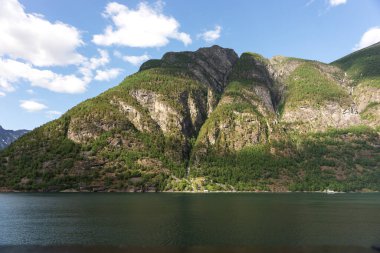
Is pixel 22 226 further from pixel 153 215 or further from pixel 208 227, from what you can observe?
pixel 208 227

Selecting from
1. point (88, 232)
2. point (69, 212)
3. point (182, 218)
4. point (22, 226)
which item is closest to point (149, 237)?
point (88, 232)

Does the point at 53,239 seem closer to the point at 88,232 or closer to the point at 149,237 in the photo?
the point at 88,232

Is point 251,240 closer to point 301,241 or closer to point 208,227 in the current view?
point 301,241

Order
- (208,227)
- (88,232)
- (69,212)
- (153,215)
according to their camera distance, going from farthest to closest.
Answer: (69,212)
(153,215)
(208,227)
(88,232)

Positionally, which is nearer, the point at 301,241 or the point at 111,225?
the point at 301,241

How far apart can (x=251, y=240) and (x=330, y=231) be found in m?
26.7

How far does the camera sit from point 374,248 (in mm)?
76875

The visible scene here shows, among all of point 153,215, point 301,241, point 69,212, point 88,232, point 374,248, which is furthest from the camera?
point 69,212

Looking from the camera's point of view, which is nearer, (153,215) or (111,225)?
(111,225)

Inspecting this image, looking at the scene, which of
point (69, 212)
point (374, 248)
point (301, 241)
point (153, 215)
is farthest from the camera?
point (69, 212)

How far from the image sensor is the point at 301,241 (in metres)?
84.6

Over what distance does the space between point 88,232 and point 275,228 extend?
50.0 metres

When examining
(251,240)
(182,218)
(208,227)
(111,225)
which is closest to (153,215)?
(182,218)

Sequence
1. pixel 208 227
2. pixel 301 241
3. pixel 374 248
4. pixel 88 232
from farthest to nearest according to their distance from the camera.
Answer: pixel 208 227 < pixel 88 232 < pixel 301 241 < pixel 374 248
